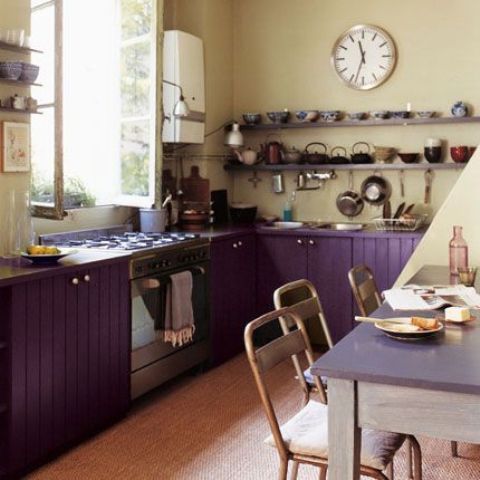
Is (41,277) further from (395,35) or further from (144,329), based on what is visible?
(395,35)

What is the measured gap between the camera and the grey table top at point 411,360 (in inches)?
74.9

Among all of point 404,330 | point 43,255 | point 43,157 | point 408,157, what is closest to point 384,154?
point 408,157

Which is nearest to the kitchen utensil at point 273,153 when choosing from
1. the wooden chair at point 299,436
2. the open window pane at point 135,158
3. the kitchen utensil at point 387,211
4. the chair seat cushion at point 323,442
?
the kitchen utensil at point 387,211

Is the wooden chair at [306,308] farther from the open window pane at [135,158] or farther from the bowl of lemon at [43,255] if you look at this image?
the open window pane at [135,158]

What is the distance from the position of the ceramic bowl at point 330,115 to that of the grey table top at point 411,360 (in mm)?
3362

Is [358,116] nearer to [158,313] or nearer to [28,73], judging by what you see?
[158,313]

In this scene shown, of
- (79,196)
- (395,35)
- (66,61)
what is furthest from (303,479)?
(395,35)

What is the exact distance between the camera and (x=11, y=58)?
3.63 metres

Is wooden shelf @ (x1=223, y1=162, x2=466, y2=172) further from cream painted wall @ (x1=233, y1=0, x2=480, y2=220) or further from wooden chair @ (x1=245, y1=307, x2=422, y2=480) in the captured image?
wooden chair @ (x1=245, y1=307, x2=422, y2=480)

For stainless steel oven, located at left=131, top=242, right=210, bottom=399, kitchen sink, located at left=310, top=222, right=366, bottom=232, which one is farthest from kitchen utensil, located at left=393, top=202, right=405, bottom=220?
stainless steel oven, located at left=131, top=242, right=210, bottom=399

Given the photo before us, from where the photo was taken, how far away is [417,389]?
6.26 feet

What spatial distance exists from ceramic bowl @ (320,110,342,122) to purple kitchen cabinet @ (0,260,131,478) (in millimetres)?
2531

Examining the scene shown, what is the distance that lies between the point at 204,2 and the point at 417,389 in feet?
14.5

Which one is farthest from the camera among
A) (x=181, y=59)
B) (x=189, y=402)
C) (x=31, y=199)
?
(x=181, y=59)
